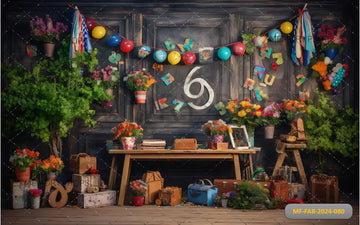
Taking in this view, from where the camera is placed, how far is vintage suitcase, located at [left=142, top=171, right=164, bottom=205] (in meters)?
5.41

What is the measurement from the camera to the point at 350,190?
20.7ft

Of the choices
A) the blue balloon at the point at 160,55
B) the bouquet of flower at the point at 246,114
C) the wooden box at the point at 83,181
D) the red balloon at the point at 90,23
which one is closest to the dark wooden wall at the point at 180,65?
the red balloon at the point at 90,23

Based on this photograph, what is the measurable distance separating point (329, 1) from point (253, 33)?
1235mm

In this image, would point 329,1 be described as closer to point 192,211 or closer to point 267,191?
point 267,191

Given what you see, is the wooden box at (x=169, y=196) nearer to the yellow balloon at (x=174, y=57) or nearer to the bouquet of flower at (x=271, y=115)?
the bouquet of flower at (x=271, y=115)

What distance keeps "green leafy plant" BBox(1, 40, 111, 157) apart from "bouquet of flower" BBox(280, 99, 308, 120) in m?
2.50

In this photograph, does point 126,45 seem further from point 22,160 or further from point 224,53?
point 22,160

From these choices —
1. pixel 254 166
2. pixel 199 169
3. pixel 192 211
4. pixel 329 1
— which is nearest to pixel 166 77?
pixel 199 169

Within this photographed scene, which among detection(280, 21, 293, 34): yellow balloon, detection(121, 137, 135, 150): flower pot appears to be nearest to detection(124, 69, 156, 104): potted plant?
detection(121, 137, 135, 150): flower pot

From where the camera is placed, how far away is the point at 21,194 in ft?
17.0

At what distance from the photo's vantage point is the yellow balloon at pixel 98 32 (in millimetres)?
6246

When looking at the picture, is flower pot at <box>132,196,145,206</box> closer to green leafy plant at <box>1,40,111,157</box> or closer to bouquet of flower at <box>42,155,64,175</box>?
bouquet of flower at <box>42,155,64,175</box>

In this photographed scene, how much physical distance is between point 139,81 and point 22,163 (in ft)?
6.27

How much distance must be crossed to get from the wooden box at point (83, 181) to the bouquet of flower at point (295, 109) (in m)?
2.74
